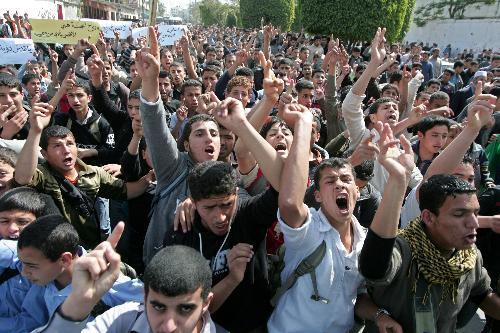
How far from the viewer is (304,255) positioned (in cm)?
201

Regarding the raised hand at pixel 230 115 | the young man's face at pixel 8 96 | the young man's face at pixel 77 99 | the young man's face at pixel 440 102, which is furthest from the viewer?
the young man's face at pixel 440 102

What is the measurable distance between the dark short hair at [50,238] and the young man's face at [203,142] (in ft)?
2.94

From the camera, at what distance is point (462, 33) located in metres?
32.9

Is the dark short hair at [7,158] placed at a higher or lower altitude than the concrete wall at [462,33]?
lower

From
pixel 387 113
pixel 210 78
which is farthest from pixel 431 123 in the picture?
pixel 210 78

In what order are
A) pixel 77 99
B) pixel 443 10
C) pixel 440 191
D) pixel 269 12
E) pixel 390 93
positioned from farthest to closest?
pixel 443 10 → pixel 269 12 → pixel 390 93 → pixel 77 99 → pixel 440 191

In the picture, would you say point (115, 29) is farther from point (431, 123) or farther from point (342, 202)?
point (342, 202)

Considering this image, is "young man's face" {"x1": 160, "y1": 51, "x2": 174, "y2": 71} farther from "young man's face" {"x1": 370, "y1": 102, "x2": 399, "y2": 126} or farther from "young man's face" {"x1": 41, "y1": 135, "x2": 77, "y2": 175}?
"young man's face" {"x1": 41, "y1": 135, "x2": 77, "y2": 175}

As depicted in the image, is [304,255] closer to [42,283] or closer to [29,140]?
[42,283]

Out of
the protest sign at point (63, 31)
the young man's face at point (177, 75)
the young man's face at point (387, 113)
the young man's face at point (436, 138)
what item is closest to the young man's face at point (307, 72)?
the young man's face at point (177, 75)

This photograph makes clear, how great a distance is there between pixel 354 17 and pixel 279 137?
1346 centimetres

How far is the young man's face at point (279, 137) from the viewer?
280cm

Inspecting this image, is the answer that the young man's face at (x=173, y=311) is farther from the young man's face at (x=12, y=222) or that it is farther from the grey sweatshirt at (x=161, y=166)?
the young man's face at (x=12, y=222)

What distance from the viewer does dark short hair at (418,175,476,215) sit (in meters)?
1.93
